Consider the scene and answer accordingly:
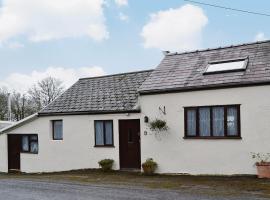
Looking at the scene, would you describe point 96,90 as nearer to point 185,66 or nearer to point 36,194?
point 185,66

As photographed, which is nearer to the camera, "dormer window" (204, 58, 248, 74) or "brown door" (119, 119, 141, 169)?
"dormer window" (204, 58, 248, 74)

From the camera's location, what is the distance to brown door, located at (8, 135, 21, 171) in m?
26.5

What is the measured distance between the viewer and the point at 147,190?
12992 mm

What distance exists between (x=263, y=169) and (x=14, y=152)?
53.8 ft

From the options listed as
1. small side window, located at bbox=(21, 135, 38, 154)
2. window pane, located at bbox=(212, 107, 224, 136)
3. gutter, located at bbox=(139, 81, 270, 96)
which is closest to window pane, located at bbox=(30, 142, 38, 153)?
small side window, located at bbox=(21, 135, 38, 154)

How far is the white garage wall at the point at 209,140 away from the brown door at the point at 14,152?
401 inches

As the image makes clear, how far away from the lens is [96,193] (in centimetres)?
1263

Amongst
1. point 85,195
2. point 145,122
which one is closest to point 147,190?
point 85,195

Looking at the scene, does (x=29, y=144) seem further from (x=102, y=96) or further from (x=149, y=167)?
(x=149, y=167)

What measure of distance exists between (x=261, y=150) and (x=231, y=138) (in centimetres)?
123

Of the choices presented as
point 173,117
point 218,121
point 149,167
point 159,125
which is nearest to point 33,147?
point 149,167

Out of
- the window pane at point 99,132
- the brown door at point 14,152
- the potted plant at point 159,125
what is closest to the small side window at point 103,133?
the window pane at point 99,132

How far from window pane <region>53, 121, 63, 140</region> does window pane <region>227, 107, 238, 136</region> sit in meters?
10.2

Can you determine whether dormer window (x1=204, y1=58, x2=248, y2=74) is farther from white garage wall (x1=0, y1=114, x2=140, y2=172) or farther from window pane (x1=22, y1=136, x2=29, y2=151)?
window pane (x1=22, y1=136, x2=29, y2=151)
